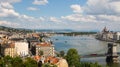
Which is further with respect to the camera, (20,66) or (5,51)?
(5,51)

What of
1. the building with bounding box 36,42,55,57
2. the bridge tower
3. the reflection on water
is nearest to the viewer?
the building with bounding box 36,42,55,57

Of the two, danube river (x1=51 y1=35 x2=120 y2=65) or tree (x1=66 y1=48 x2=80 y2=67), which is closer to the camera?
tree (x1=66 y1=48 x2=80 y2=67)

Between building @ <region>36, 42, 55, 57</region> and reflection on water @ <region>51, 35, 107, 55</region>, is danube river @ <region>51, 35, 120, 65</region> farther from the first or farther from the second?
building @ <region>36, 42, 55, 57</region>

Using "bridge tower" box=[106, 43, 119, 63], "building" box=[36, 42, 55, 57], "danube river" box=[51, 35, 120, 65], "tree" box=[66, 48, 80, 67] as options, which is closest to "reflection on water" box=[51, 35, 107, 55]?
"danube river" box=[51, 35, 120, 65]

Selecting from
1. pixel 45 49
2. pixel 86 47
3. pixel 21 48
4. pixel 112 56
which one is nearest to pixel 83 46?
pixel 86 47

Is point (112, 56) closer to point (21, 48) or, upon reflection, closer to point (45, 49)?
point (45, 49)

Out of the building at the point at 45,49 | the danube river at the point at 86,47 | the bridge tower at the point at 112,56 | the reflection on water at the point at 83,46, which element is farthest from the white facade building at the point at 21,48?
the reflection on water at the point at 83,46

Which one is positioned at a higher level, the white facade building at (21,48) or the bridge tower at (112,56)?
the white facade building at (21,48)

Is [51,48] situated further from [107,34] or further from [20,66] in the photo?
[107,34]

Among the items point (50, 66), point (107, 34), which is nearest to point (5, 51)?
point (50, 66)

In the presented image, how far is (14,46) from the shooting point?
39.5 m

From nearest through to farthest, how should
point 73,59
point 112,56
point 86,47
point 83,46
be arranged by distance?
point 73,59
point 112,56
point 86,47
point 83,46

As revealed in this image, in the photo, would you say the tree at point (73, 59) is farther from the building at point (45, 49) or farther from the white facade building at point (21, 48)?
the building at point (45, 49)

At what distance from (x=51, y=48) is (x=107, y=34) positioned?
2760 inches
